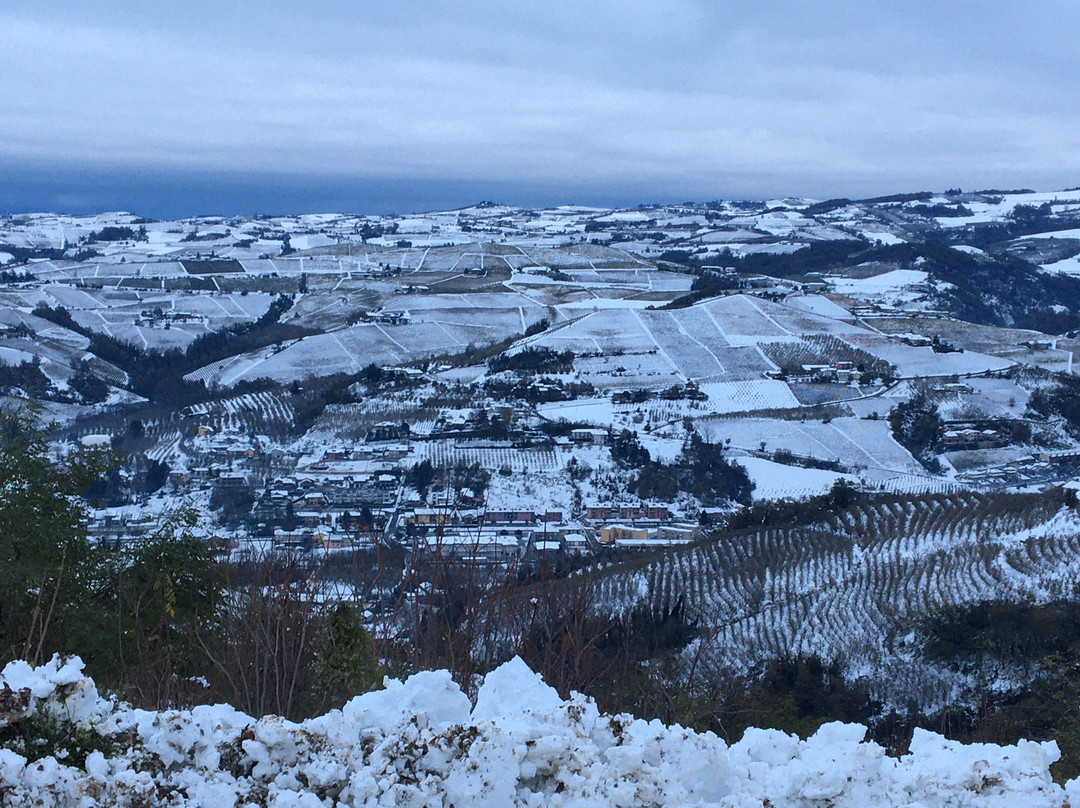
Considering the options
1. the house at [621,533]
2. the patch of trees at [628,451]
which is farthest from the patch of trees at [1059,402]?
the house at [621,533]

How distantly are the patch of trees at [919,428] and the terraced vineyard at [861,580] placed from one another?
6113 mm

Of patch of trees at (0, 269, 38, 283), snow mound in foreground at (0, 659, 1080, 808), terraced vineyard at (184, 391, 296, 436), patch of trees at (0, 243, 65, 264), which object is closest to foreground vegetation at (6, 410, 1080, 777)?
snow mound in foreground at (0, 659, 1080, 808)

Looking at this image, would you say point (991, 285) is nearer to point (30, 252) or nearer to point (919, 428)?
point (919, 428)

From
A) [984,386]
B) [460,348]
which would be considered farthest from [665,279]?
[984,386]

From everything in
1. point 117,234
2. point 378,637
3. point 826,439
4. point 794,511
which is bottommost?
point 794,511

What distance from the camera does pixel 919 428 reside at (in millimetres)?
25094

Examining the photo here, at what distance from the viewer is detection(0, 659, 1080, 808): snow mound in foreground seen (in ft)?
7.97

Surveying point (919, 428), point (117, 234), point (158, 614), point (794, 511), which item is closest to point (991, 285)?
point (919, 428)

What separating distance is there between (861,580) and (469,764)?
38.6ft

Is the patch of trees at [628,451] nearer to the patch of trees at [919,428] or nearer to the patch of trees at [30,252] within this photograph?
the patch of trees at [919,428]

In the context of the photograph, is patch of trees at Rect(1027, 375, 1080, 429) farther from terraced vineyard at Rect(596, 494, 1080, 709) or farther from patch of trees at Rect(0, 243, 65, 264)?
patch of trees at Rect(0, 243, 65, 264)

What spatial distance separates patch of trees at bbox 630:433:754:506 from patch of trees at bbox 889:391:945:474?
18.2 feet

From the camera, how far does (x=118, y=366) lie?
3641cm

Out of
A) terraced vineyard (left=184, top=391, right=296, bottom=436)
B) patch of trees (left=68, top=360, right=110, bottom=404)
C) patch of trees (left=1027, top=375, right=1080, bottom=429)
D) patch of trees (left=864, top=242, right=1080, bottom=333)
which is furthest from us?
patch of trees (left=864, top=242, right=1080, bottom=333)
